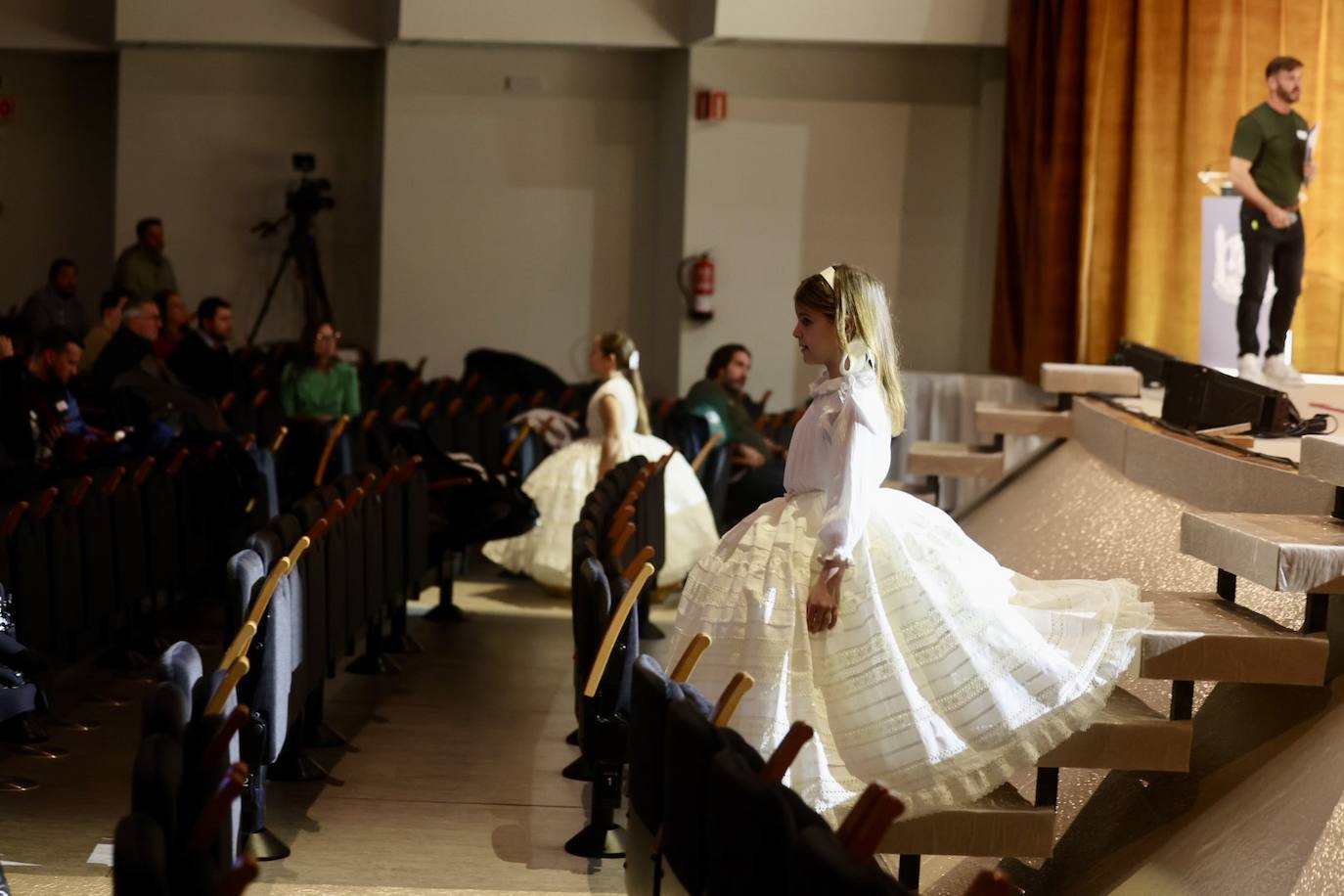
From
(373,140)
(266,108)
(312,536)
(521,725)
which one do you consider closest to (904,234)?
(373,140)

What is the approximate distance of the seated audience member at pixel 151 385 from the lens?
778cm

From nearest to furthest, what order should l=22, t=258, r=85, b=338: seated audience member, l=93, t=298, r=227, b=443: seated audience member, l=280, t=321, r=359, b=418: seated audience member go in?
l=93, t=298, r=227, b=443: seated audience member, l=280, t=321, r=359, b=418: seated audience member, l=22, t=258, r=85, b=338: seated audience member

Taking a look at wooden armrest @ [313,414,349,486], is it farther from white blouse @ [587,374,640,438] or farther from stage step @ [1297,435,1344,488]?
stage step @ [1297,435,1344,488]

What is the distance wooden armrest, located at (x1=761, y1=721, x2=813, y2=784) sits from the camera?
247 centimetres

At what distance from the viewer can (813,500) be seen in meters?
3.62

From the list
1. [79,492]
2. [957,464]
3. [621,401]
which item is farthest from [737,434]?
[79,492]

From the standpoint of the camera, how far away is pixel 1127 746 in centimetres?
339

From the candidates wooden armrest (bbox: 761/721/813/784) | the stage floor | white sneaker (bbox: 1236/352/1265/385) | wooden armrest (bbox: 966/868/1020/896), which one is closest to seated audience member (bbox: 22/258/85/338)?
the stage floor

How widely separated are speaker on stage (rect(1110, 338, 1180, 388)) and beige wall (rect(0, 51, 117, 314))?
9.22 meters

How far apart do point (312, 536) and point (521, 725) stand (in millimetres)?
1347

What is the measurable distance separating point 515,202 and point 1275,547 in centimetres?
995

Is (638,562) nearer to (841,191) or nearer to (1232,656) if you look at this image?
(1232,656)

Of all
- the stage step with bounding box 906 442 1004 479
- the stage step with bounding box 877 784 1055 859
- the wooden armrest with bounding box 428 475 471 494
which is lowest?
the stage step with bounding box 877 784 1055 859

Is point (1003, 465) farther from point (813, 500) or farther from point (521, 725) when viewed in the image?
point (813, 500)
